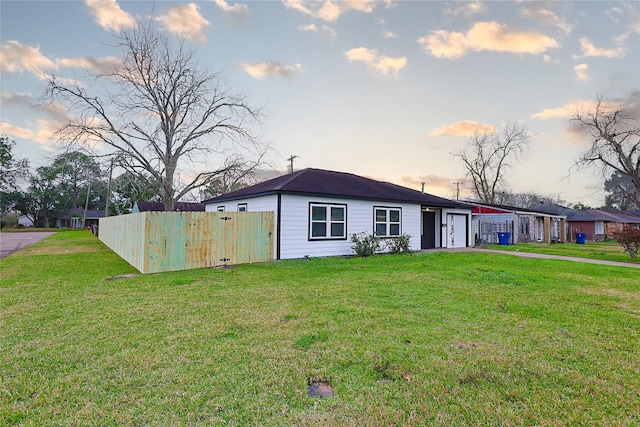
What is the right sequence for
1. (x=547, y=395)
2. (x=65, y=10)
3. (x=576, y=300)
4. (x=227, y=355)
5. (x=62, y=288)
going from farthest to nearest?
1. (x=65, y=10)
2. (x=62, y=288)
3. (x=576, y=300)
4. (x=227, y=355)
5. (x=547, y=395)

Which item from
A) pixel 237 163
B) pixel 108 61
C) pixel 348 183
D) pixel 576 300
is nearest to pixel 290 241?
pixel 348 183

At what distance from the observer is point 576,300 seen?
6.04m

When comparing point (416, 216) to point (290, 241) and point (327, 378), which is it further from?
point (327, 378)

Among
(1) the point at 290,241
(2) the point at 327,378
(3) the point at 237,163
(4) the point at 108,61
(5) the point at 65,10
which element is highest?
(4) the point at 108,61

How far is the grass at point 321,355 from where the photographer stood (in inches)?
100

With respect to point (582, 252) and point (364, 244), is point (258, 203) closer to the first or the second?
point (364, 244)

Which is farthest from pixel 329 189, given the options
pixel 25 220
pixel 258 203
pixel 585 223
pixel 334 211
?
pixel 25 220

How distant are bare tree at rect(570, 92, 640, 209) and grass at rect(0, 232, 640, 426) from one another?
25.1m

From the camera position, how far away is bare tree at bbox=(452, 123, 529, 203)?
120ft

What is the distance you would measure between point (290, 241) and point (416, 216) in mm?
7240

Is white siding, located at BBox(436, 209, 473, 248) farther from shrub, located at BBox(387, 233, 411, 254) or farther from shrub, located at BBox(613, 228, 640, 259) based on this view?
shrub, located at BBox(613, 228, 640, 259)

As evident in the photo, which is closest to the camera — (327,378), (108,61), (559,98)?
(327,378)

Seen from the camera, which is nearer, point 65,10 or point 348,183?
point 65,10

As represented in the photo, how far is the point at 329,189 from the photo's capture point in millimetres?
13117
